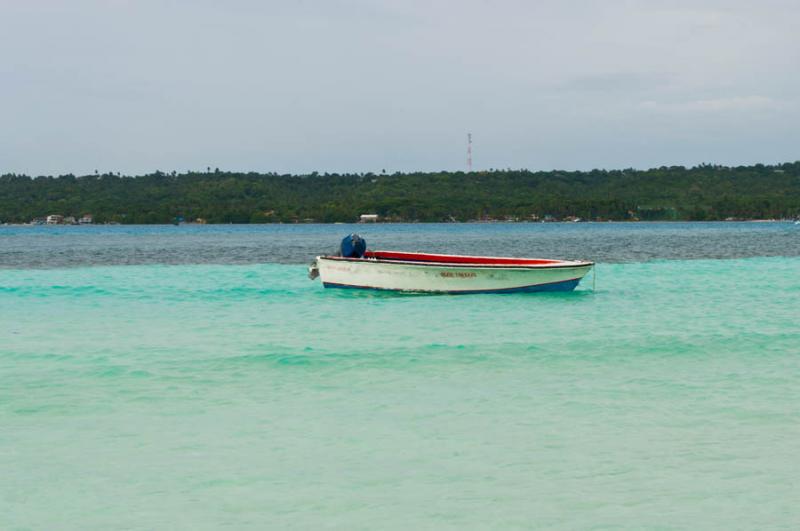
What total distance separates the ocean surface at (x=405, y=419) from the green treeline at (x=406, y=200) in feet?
488

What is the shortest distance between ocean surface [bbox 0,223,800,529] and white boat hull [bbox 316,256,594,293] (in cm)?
144

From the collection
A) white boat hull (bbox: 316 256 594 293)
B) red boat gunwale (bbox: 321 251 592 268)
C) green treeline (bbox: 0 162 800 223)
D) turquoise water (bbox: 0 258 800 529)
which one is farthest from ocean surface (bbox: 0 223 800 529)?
green treeline (bbox: 0 162 800 223)

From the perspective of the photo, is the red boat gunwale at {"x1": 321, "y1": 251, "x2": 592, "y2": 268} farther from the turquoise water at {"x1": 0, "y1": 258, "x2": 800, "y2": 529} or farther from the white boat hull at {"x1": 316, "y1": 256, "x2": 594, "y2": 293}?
the turquoise water at {"x1": 0, "y1": 258, "x2": 800, "y2": 529}

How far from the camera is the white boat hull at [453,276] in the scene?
1034 inches

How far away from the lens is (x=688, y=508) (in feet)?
27.3

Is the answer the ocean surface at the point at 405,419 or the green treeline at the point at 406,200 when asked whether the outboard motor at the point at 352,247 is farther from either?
the green treeline at the point at 406,200

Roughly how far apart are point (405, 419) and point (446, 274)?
607 inches

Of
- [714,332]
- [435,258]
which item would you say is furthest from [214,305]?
[714,332]

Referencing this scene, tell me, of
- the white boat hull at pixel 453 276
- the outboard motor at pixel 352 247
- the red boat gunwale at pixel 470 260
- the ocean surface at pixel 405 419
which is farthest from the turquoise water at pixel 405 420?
the outboard motor at pixel 352 247

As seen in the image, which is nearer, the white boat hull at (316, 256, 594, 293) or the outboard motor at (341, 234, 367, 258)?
the white boat hull at (316, 256, 594, 293)

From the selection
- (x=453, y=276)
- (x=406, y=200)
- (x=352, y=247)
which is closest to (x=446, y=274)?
(x=453, y=276)

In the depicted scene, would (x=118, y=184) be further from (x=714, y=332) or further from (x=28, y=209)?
(x=714, y=332)

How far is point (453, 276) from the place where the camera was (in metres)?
27.1

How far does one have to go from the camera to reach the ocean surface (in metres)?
8.52
